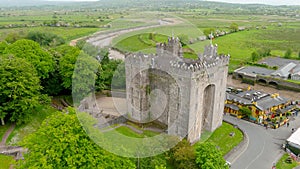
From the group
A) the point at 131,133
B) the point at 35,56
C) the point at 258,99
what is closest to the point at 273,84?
the point at 258,99

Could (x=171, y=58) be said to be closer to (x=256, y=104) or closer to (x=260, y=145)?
(x=260, y=145)

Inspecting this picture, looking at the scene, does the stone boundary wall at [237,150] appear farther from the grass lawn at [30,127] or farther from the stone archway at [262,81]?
the stone archway at [262,81]

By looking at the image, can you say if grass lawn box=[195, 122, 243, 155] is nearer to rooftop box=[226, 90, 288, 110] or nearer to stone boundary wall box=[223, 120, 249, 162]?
stone boundary wall box=[223, 120, 249, 162]

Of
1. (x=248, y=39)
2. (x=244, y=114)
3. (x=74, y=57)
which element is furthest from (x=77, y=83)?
(x=248, y=39)

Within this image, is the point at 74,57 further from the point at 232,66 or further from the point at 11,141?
the point at 232,66

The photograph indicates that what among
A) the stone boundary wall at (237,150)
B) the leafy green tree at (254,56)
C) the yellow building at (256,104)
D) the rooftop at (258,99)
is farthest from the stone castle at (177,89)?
the leafy green tree at (254,56)
